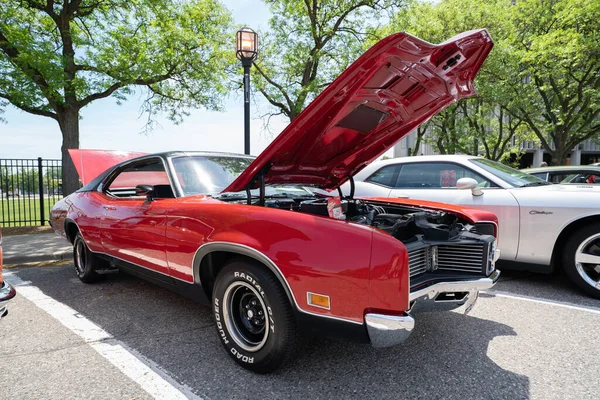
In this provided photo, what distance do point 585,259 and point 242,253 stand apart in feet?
11.8

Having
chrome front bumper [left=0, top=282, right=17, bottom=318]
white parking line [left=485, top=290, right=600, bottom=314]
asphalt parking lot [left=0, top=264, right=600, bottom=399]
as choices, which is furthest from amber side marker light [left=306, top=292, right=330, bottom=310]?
white parking line [left=485, top=290, right=600, bottom=314]

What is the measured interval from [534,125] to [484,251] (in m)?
19.7

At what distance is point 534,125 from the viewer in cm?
1866

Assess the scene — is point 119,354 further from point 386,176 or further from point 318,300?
point 386,176

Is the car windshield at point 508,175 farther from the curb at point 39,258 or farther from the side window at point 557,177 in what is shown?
the curb at point 39,258

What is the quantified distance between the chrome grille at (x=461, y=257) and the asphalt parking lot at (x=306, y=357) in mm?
657

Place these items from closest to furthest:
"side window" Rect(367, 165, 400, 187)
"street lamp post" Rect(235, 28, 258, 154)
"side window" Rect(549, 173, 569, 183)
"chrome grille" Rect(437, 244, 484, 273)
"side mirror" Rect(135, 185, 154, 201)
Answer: "chrome grille" Rect(437, 244, 484, 273)
"side mirror" Rect(135, 185, 154, 201)
"side window" Rect(367, 165, 400, 187)
"side window" Rect(549, 173, 569, 183)
"street lamp post" Rect(235, 28, 258, 154)

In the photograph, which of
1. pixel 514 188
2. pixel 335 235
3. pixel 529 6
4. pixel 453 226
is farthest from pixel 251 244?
pixel 529 6

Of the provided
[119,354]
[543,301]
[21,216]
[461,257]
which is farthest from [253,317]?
[21,216]

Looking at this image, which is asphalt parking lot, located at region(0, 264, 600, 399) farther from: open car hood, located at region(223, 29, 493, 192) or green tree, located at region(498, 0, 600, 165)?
green tree, located at region(498, 0, 600, 165)

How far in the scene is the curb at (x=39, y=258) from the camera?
5777mm

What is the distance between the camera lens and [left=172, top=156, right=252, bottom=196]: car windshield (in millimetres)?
3258

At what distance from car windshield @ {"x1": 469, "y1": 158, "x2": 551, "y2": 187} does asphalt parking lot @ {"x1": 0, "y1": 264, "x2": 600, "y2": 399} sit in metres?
1.44

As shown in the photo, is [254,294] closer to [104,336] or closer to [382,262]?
[382,262]
